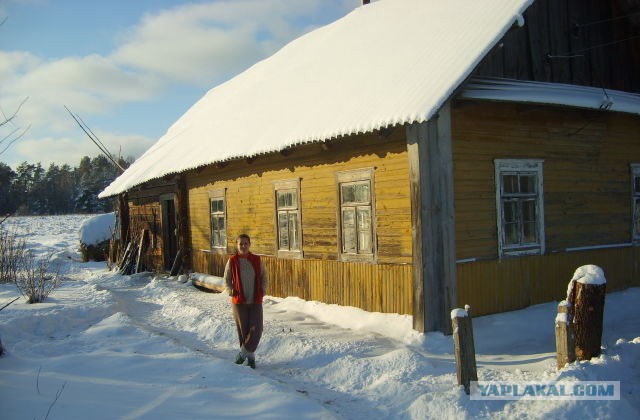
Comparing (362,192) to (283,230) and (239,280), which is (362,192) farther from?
(239,280)

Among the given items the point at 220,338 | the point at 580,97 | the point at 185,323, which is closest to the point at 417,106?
the point at 580,97

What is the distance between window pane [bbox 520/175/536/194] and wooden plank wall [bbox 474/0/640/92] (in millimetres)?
1617

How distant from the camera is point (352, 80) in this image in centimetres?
1020

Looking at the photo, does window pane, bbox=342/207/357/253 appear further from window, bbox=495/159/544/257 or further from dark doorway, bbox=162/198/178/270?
dark doorway, bbox=162/198/178/270

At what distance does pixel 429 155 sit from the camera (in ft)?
24.8

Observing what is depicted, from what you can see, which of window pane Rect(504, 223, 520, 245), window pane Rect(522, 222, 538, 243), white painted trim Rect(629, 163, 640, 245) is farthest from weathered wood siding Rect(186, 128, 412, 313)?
white painted trim Rect(629, 163, 640, 245)

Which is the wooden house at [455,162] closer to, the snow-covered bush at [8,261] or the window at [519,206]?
the window at [519,206]

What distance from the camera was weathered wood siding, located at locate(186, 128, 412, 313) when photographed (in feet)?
26.8

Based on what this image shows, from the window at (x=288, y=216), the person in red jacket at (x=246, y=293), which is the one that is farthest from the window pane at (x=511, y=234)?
the person in red jacket at (x=246, y=293)

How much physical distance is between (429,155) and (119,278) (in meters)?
12.8

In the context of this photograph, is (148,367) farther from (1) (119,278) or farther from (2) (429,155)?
(1) (119,278)

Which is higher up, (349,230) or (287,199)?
(287,199)

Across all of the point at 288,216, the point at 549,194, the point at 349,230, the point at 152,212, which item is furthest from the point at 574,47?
the point at 152,212

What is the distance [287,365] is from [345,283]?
2703 mm
